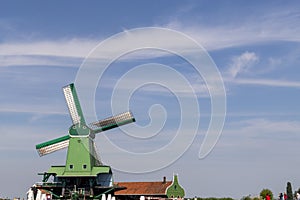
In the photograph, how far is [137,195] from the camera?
6556 centimetres

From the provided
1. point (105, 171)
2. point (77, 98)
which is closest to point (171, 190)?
point (105, 171)

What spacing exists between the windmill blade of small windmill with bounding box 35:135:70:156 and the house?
12.7 metres

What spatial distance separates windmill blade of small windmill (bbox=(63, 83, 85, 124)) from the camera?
2152 inches

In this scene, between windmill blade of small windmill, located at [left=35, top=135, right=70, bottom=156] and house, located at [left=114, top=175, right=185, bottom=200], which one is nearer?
windmill blade of small windmill, located at [left=35, top=135, right=70, bottom=156]

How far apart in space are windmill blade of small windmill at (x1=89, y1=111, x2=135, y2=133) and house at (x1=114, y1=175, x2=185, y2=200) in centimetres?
1321

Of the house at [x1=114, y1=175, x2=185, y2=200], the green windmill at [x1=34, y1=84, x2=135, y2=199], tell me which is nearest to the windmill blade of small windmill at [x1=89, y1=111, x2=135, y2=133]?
the green windmill at [x1=34, y1=84, x2=135, y2=199]

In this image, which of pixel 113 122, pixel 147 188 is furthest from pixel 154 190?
pixel 113 122

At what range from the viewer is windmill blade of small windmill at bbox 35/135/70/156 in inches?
2136

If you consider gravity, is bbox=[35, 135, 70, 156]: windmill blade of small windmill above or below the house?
above

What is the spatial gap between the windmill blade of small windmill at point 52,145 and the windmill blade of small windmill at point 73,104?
2213 mm

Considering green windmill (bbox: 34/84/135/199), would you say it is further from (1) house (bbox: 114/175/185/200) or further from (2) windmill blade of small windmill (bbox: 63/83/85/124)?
(1) house (bbox: 114/175/185/200)

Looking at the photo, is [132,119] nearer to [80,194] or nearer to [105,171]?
[105,171]

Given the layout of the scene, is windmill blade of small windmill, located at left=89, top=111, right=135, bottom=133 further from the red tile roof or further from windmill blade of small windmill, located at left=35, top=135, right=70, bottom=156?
the red tile roof

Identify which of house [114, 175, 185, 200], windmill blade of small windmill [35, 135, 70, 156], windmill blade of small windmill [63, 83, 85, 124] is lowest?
house [114, 175, 185, 200]
